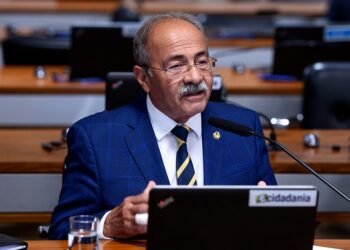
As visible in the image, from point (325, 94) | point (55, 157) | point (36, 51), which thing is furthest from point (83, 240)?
point (36, 51)

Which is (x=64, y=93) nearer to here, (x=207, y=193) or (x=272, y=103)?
(x=272, y=103)

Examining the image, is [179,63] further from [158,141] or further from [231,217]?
[231,217]

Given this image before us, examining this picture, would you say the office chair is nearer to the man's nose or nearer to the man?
the man

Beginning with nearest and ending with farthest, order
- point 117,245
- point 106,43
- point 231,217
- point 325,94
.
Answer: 1. point 231,217
2. point 117,245
3. point 325,94
4. point 106,43

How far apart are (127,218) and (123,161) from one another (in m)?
0.39

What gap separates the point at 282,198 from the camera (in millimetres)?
1918

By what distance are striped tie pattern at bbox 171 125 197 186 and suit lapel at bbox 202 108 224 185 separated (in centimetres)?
6

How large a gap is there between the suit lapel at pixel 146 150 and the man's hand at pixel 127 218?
0.81 ft

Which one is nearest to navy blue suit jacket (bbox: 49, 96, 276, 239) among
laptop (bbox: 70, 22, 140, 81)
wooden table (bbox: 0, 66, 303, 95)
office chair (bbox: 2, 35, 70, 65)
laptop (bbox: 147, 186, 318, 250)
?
laptop (bbox: 147, 186, 318, 250)

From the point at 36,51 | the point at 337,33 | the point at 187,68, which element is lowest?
the point at 187,68

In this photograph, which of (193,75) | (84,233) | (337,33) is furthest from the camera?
(337,33)

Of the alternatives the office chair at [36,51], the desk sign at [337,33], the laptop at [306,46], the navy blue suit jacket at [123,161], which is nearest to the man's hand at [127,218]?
the navy blue suit jacket at [123,161]

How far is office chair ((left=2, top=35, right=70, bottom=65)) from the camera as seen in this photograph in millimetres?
5594

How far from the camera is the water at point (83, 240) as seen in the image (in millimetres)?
2158
